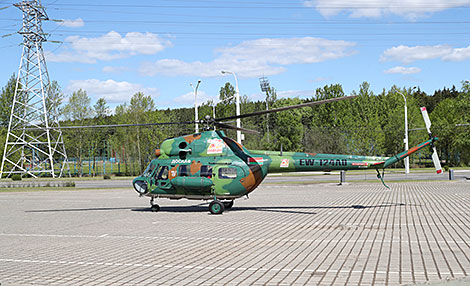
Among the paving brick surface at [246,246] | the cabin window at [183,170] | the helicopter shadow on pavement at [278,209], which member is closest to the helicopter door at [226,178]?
the paving brick surface at [246,246]

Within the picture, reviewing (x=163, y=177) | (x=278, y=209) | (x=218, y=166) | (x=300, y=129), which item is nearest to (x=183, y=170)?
(x=163, y=177)

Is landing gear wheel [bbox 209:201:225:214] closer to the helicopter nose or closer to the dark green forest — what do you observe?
the helicopter nose

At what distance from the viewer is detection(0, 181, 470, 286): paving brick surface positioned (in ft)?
25.8

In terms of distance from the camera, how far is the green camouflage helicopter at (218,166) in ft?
56.9

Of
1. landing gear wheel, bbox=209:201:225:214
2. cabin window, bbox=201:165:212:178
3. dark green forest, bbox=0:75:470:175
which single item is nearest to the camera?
landing gear wheel, bbox=209:201:225:214

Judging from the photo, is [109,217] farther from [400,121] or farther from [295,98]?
[295,98]

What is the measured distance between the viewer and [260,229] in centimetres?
1328

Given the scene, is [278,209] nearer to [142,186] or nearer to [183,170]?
[183,170]

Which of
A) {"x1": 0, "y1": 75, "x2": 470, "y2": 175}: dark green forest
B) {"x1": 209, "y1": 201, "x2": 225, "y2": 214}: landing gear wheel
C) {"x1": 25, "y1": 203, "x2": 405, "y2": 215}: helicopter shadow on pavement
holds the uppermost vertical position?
{"x1": 0, "y1": 75, "x2": 470, "y2": 175}: dark green forest

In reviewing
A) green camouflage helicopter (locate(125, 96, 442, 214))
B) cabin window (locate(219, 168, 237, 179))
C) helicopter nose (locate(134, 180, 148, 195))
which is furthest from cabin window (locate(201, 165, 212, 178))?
helicopter nose (locate(134, 180, 148, 195))

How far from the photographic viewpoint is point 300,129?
240 feet

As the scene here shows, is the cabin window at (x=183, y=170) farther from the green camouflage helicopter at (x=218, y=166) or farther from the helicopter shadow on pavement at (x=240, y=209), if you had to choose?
the helicopter shadow on pavement at (x=240, y=209)

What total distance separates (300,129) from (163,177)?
186 feet

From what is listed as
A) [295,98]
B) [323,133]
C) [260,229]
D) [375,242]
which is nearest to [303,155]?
[260,229]
